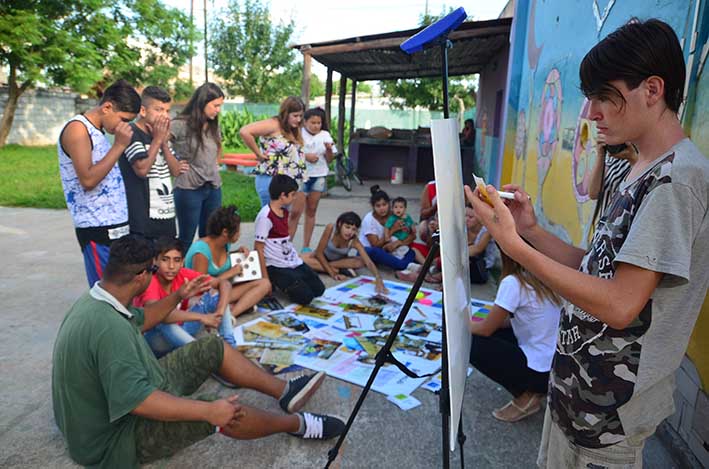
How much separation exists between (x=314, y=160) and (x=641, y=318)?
14.8 ft

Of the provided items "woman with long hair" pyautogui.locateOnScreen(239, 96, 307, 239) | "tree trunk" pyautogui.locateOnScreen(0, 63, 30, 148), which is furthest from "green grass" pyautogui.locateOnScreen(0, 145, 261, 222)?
"tree trunk" pyautogui.locateOnScreen(0, 63, 30, 148)

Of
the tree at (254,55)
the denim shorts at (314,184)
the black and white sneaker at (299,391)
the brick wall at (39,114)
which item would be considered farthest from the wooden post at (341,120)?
the tree at (254,55)

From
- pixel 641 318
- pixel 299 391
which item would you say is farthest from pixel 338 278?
pixel 641 318

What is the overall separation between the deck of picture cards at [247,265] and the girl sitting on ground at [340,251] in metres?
1.09

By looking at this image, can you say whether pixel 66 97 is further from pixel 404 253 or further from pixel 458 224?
pixel 458 224

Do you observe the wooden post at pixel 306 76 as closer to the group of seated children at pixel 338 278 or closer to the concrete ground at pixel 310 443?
the group of seated children at pixel 338 278

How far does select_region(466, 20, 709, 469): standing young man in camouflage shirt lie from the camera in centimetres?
100

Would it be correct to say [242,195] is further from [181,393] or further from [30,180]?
[181,393]

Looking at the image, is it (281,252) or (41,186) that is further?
(41,186)

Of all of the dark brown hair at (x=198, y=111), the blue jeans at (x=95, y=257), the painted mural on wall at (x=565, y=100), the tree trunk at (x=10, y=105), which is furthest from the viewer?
the tree trunk at (x=10, y=105)

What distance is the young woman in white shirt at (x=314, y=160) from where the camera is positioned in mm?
5465

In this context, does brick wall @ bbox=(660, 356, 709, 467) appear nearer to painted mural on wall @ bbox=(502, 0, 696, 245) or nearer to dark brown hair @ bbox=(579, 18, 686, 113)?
painted mural on wall @ bbox=(502, 0, 696, 245)

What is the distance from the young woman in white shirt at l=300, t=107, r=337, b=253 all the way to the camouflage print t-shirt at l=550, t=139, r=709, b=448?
432 centimetres

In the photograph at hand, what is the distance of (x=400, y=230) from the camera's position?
5434 millimetres
